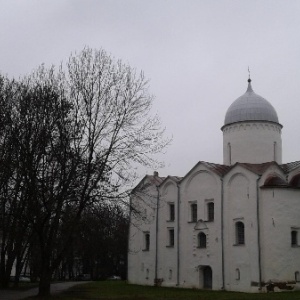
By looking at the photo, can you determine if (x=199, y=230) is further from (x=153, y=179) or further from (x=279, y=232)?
(x=153, y=179)

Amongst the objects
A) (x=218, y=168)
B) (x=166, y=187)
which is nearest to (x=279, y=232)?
(x=218, y=168)

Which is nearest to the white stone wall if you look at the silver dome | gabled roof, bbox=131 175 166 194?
gabled roof, bbox=131 175 166 194

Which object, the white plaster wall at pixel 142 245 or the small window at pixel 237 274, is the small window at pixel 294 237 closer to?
the small window at pixel 237 274

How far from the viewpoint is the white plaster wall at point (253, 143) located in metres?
36.9

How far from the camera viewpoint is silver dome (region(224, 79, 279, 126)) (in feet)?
124

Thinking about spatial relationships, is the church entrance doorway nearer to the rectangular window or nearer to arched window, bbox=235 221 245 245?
arched window, bbox=235 221 245 245

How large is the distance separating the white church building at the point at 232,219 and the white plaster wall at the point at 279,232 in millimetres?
61

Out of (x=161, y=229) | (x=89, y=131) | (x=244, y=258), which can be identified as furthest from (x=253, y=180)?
(x=89, y=131)

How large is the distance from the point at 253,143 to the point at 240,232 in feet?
24.2

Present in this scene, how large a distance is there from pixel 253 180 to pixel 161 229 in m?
9.83

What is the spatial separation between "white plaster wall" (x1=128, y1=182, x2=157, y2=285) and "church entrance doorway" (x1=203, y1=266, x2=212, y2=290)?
16.8 feet

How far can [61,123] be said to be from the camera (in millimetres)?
23281

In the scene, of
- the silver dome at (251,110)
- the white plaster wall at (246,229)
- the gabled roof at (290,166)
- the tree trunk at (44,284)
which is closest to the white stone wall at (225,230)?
the white plaster wall at (246,229)

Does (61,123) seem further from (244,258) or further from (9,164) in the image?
(244,258)
